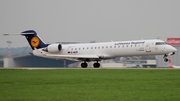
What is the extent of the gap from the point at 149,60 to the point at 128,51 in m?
54.6

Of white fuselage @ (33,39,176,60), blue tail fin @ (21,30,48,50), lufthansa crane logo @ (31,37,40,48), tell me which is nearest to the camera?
white fuselage @ (33,39,176,60)

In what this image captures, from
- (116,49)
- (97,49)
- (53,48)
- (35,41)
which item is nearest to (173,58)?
(35,41)

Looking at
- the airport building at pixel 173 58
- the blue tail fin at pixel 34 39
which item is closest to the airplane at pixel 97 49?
the blue tail fin at pixel 34 39

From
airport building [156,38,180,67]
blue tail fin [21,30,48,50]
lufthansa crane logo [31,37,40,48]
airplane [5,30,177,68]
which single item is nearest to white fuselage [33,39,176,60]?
airplane [5,30,177,68]

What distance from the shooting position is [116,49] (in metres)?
55.1

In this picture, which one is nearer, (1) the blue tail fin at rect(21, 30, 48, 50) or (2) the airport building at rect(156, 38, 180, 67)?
(1) the blue tail fin at rect(21, 30, 48, 50)

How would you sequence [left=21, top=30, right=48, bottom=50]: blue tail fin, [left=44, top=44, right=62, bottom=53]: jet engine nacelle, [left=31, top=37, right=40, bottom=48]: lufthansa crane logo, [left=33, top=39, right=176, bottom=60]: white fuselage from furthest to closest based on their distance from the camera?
[left=31, top=37, right=40, bottom=48]: lufthansa crane logo, [left=21, top=30, right=48, bottom=50]: blue tail fin, [left=44, top=44, right=62, bottom=53]: jet engine nacelle, [left=33, top=39, right=176, bottom=60]: white fuselage

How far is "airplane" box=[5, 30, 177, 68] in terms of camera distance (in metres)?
53.2

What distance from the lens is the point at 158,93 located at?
2061cm

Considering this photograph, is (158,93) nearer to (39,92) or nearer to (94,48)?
(39,92)

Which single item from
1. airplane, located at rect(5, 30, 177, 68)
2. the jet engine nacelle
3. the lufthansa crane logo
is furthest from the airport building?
the jet engine nacelle

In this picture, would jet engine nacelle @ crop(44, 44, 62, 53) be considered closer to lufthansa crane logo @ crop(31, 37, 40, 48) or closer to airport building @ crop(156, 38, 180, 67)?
lufthansa crane logo @ crop(31, 37, 40, 48)

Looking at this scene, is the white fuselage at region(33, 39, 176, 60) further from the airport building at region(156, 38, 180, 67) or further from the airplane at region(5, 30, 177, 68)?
the airport building at region(156, 38, 180, 67)

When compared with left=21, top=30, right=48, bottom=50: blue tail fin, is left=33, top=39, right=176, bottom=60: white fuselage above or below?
below
